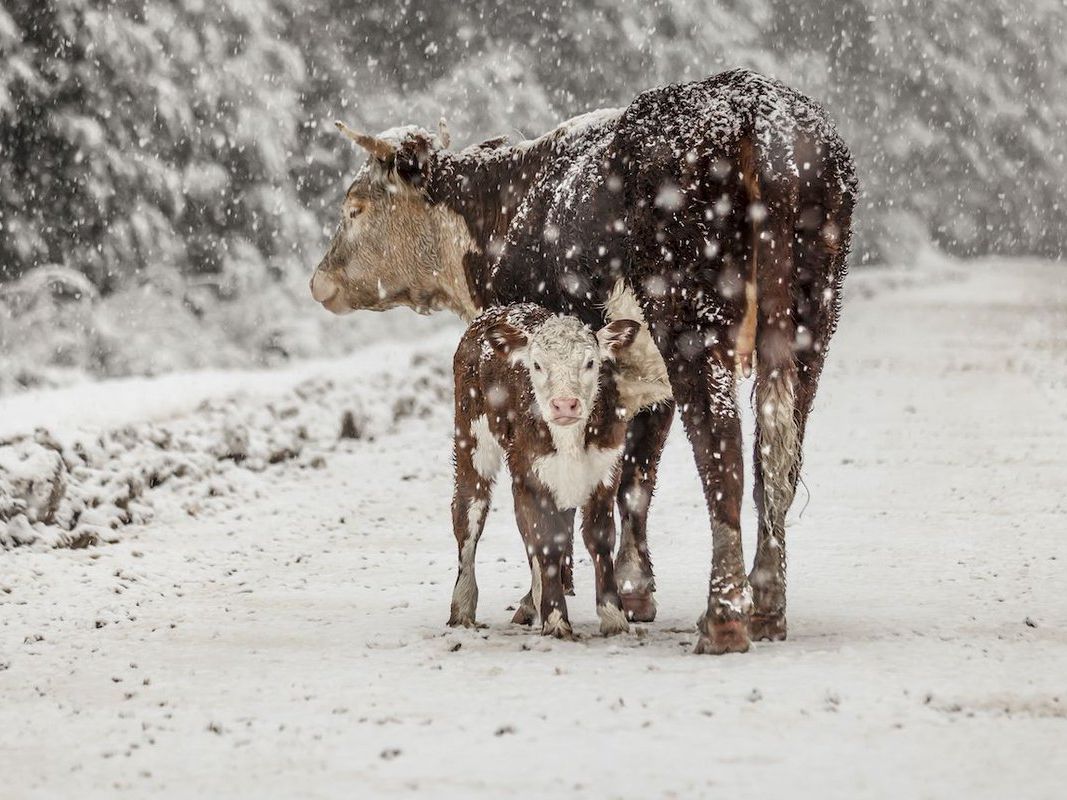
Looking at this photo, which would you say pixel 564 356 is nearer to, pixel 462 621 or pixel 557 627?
pixel 557 627

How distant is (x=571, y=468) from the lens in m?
6.32

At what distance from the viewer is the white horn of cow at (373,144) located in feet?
26.0

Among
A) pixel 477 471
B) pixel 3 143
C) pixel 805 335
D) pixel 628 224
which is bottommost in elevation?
pixel 477 471

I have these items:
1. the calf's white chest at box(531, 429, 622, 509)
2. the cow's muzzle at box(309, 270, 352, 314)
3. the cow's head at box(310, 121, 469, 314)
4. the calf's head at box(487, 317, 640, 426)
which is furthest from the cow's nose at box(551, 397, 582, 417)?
the cow's muzzle at box(309, 270, 352, 314)

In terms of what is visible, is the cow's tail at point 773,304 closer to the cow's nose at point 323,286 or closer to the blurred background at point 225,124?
the cow's nose at point 323,286

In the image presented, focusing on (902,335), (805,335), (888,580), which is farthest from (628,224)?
(902,335)

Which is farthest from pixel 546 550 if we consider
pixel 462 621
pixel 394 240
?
pixel 394 240

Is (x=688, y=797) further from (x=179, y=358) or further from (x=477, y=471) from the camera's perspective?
(x=179, y=358)

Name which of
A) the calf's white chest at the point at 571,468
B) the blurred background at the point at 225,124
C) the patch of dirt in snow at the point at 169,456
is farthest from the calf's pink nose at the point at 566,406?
the blurred background at the point at 225,124

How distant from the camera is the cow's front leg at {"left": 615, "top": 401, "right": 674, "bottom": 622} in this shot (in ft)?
22.4

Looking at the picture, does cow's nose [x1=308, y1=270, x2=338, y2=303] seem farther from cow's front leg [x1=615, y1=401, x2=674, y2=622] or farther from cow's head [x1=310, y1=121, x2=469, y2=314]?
cow's front leg [x1=615, y1=401, x2=674, y2=622]

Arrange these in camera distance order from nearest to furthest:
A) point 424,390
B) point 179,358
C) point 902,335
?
point 424,390 < point 179,358 < point 902,335

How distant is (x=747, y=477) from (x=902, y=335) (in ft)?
42.5

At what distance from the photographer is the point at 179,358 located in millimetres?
18156
